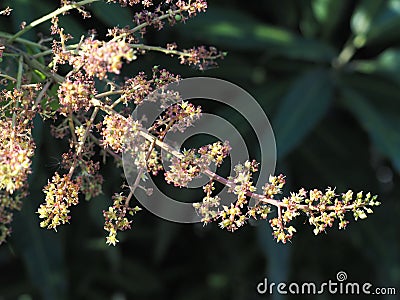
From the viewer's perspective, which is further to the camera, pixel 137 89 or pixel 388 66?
pixel 388 66

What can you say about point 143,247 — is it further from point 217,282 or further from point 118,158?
point 118,158

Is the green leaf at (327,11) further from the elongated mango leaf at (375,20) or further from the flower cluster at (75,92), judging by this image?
the flower cluster at (75,92)

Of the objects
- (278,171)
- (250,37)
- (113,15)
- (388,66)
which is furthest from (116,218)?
(388,66)

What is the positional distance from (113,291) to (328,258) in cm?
80

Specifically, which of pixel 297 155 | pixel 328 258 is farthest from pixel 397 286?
pixel 297 155

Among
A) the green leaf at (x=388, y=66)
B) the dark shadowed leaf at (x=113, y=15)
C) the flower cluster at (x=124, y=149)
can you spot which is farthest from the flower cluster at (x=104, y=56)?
the green leaf at (x=388, y=66)

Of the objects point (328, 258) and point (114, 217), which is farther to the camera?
point (328, 258)

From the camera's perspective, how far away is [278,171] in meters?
1.96

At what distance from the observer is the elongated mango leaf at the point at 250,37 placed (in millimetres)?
2057

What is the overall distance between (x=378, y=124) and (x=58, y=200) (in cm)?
150

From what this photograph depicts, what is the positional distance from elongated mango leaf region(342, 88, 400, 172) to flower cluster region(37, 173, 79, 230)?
1.34 metres

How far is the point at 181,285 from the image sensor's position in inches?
101

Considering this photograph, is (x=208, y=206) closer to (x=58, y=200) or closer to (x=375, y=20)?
(x=58, y=200)

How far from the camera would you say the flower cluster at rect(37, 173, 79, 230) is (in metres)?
0.71
